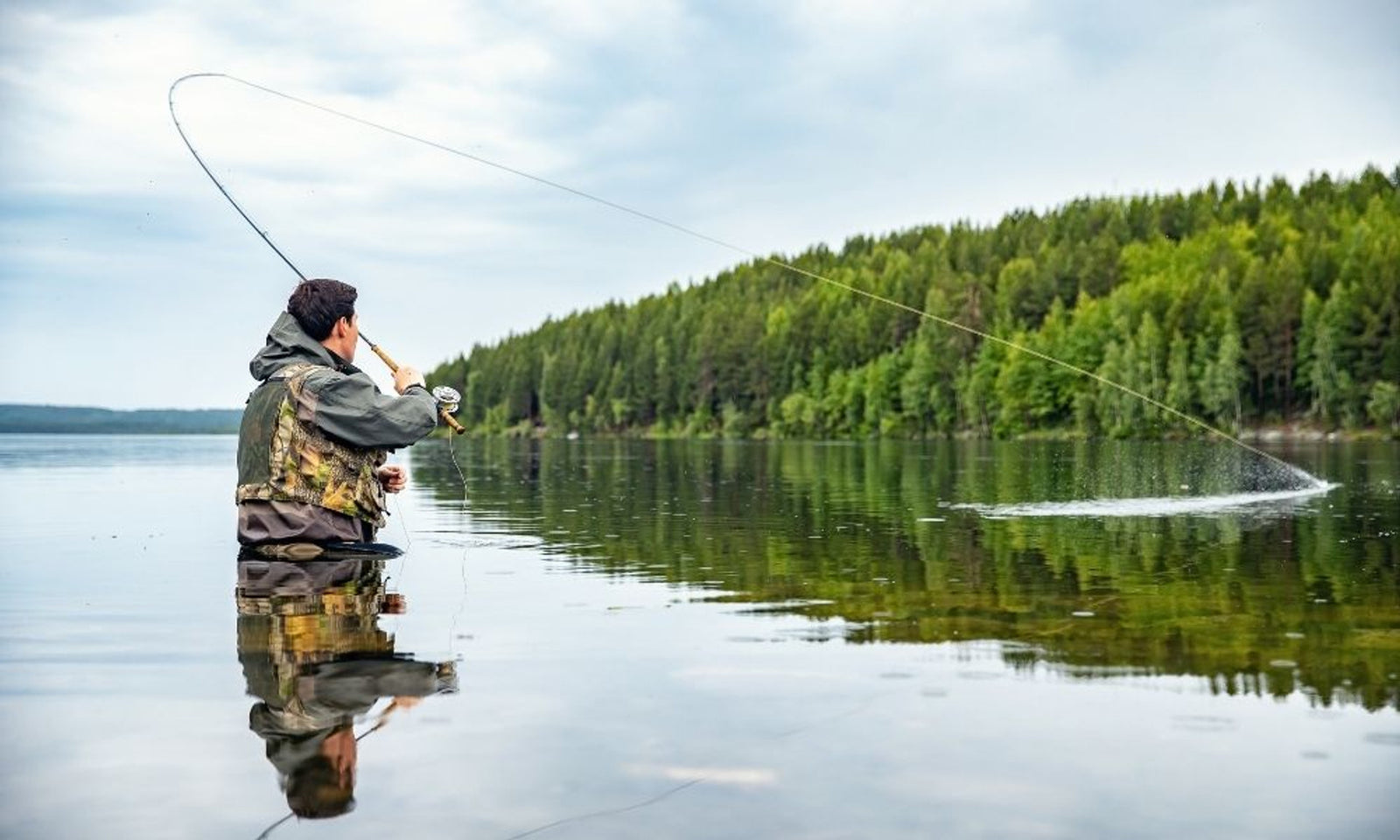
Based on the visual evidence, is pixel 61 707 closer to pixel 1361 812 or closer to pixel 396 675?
pixel 396 675

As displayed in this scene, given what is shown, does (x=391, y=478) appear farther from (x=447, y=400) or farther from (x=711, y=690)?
(x=711, y=690)

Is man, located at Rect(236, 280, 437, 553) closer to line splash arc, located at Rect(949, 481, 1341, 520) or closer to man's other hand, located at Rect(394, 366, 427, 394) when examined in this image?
man's other hand, located at Rect(394, 366, 427, 394)

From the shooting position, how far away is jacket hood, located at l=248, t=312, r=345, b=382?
397 inches

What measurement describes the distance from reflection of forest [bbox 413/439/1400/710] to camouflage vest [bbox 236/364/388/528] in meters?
3.73

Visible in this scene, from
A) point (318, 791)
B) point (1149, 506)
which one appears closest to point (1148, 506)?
point (1149, 506)

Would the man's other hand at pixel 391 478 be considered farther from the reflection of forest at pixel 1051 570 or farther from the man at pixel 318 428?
the reflection of forest at pixel 1051 570

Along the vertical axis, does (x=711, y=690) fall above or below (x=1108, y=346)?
below

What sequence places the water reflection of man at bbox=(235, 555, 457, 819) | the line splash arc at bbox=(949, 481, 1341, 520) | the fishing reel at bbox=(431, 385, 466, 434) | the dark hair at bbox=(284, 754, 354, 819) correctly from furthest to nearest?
the line splash arc at bbox=(949, 481, 1341, 520) → the fishing reel at bbox=(431, 385, 466, 434) → the water reflection of man at bbox=(235, 555, 457, 819) → the dark hair at bbox=(284, 754, 354, 819)

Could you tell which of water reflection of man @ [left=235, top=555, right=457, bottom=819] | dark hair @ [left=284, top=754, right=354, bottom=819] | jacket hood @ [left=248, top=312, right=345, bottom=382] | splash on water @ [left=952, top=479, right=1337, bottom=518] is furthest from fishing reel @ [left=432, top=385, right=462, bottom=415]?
splash on water @ [left=952, top=479, right=1337, bottom=518]

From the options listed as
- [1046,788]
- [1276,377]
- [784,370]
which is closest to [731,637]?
[1046,788]

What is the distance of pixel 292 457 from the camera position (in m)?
9.88

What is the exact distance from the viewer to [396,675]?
27.6 ft

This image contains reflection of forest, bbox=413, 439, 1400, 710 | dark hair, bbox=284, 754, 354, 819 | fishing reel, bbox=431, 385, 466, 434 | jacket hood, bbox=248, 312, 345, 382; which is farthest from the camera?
fishing reel, bbox=431, 385, 466, 434

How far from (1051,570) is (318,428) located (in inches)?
316
